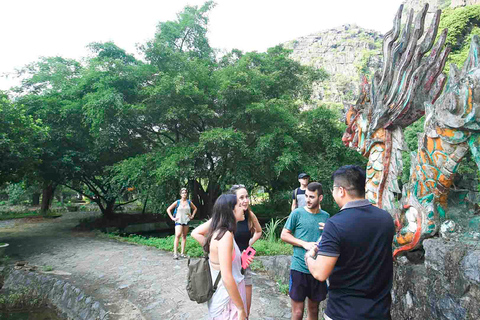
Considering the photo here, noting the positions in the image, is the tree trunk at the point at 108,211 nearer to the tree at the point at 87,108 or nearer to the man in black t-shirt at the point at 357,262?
the tree at the point at 87,108

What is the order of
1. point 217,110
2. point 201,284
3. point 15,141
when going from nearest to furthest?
1. point 201,284
2. point 15,141
3. point 217,110

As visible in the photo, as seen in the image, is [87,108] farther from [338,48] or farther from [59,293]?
[338,48]

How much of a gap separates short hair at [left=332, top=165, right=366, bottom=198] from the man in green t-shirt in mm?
811

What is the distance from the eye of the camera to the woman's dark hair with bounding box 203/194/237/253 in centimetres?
202

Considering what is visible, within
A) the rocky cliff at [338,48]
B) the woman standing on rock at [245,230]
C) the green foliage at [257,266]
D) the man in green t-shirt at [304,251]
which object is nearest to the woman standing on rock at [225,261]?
the woman standing on rock at [245,230]

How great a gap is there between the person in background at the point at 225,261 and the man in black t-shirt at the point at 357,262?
0.56 metres

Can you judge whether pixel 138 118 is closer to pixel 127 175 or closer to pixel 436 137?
pixel 127 175

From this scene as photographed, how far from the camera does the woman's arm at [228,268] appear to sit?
1816mm

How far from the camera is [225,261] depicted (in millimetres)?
1848

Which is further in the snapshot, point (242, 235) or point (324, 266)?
point (242, 235)

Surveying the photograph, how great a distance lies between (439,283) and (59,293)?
19.2 feet

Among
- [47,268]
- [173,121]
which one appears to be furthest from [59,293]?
[173,121]

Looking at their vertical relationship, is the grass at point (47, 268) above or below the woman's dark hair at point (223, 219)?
below

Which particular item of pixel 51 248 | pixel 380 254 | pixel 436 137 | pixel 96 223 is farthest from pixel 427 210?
pixel 96 223
